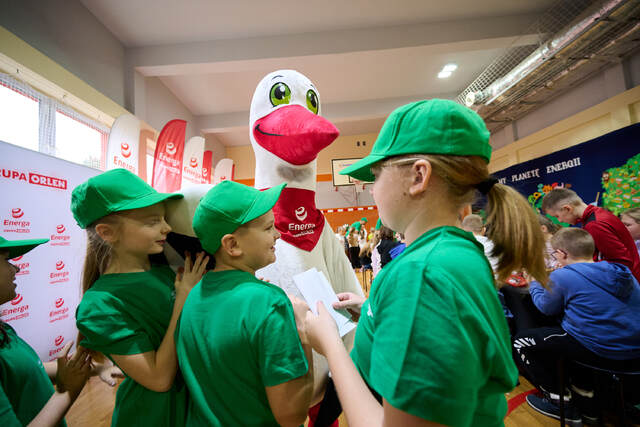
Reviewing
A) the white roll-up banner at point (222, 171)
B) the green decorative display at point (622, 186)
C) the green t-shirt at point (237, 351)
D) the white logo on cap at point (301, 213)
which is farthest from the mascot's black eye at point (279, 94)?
the white roll-up banner at point (222, 171)

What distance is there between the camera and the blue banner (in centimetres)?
443

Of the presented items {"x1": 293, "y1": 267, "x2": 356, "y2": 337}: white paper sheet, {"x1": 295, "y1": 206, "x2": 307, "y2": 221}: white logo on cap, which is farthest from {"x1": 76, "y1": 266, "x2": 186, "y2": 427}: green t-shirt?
{"x1": 295, "y1": 206, "x2": 307, "y2": 221}: white logo on cap

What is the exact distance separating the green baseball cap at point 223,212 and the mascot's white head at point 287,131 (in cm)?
54

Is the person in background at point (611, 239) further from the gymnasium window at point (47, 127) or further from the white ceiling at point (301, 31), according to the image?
the gymnasium window at point (47, 127)

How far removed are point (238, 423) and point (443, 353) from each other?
2.00 feet

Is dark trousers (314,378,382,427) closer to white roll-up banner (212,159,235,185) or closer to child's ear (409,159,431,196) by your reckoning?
child's ear (409,159,431,196)

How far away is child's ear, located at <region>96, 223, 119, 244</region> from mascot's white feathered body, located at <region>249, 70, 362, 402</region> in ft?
1.78

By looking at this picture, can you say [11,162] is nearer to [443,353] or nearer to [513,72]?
[443,353]

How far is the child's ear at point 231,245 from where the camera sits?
892mm

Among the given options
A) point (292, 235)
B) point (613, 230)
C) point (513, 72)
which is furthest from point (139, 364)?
point (513, 72)

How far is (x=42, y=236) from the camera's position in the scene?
8.32 ft

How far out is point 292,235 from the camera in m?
1.38

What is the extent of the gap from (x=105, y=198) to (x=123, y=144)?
10.0 feet

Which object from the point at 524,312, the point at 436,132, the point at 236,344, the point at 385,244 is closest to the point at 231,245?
the point at 236,344
